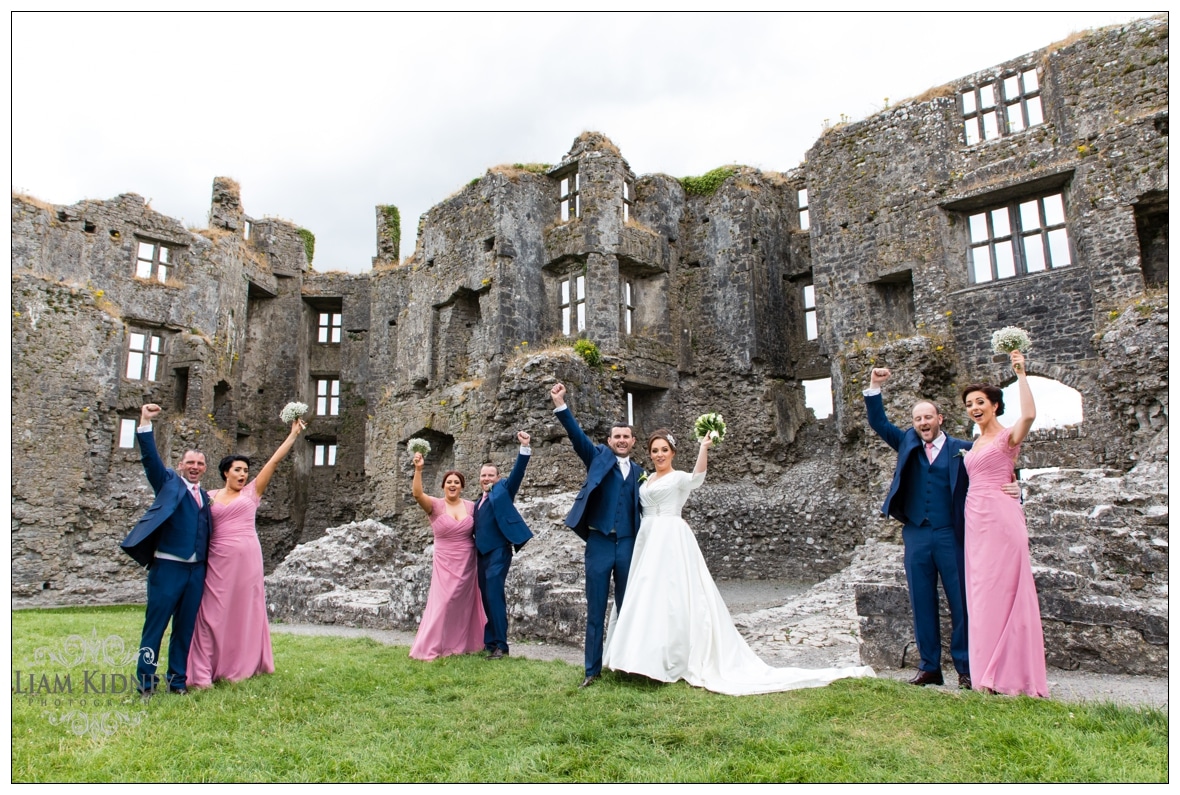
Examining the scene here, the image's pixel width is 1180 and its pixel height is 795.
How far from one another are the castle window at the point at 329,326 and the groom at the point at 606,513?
26.2m

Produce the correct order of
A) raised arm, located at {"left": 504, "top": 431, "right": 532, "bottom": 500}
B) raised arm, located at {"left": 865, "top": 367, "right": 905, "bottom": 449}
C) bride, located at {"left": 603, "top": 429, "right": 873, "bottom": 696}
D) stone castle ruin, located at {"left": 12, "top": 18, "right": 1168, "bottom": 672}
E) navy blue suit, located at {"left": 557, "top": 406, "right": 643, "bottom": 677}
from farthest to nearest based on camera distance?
stone castle ruin, located at {"left": 12, "top": 18, "right": 1168, "bottom": 672}
raised arm, located at {"left": 504, "top": 431, "right": 532, "bottom": 500}
navy blue suit, located at {"left": 557, "top": 406, "right": 643, "bottom": 677}
raised arm, located at {"left": 865, "top": 367, "right": 905, "bottom": 449}
bride, located at {"left": 603, "top": 429, "right": 873, "bottom": 696}

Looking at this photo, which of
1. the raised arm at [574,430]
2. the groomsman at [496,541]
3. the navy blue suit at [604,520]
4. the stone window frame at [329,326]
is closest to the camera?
the navy blue suit at [604,520]

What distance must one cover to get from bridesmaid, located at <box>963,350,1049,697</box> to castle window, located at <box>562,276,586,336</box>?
55.6 ft

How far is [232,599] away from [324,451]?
24.1 m

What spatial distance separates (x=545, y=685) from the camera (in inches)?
253

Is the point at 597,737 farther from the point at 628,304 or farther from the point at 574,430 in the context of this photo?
the point at 628,304

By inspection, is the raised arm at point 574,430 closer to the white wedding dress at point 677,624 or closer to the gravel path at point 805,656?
the white wedding dress at point 677,624

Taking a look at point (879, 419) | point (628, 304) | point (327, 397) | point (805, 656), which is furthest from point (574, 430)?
point (327, 397)

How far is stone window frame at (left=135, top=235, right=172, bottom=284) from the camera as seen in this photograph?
2619cm

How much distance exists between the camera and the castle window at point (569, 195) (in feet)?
76.9

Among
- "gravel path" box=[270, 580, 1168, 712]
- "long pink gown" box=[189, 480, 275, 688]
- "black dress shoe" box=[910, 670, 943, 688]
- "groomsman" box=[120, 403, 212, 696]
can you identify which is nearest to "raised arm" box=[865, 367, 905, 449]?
"black dress shoe" box=[910, 670, 943, 688]

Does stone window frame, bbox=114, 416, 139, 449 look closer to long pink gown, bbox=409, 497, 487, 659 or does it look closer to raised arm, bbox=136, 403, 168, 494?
long pink gown, bbox=409, 497, 487, 659

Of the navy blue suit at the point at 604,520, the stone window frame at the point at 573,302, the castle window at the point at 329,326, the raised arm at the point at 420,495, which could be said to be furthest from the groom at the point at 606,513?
the castle window at the point at 329,326

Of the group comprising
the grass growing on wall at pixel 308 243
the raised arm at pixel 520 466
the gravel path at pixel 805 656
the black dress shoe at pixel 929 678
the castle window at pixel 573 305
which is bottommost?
the gravel path at pixel 805 656
